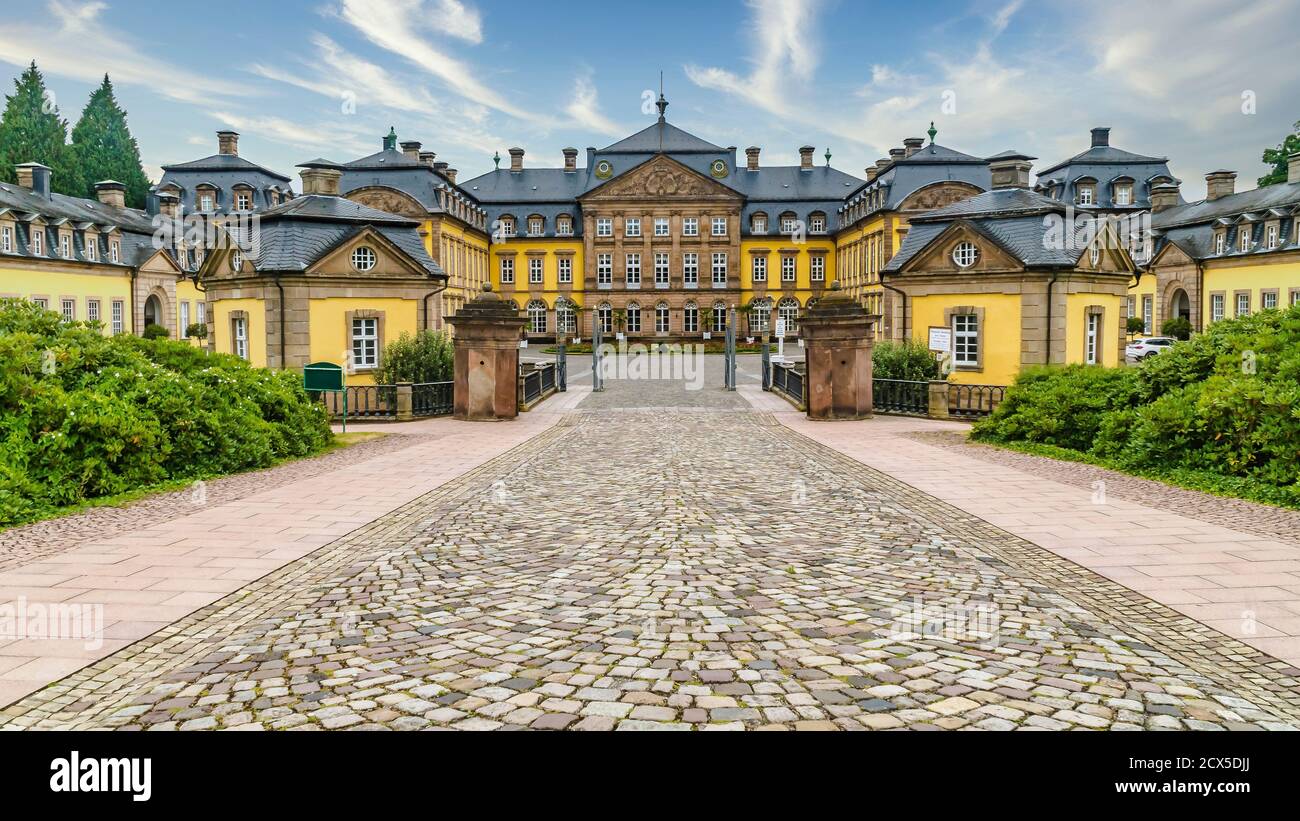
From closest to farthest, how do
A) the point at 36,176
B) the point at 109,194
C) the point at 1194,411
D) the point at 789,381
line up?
the point at 1194,411 → the point at 789,381 → the point at 36,176 → the point at 109,194

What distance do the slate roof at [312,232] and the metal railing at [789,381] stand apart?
30.2ft

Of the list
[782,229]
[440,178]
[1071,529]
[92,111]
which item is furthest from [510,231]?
[1071,529]

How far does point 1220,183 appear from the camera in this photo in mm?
53406

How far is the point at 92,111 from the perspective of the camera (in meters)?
77.4

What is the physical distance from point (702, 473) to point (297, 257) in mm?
14794

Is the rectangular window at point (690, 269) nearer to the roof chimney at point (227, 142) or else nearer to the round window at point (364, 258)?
the roof chimney at point (227, 142)

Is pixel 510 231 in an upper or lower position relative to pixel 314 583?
upper

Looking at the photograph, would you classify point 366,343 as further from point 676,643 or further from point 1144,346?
point 1144,346

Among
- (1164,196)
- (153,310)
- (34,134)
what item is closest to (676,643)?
(153,310)

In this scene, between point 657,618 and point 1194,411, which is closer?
point 657,618

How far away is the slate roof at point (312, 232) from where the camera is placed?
77.5 feet

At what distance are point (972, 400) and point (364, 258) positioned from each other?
15073 mm

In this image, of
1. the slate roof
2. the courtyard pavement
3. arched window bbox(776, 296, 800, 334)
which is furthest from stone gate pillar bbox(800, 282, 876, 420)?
arched window bbox(776, 296, 800, 334)
